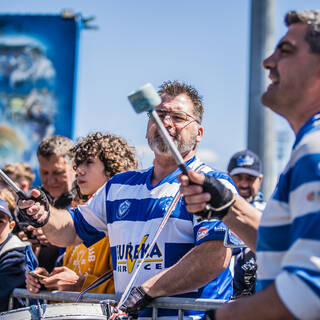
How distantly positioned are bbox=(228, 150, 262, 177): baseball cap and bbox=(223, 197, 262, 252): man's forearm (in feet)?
9.31

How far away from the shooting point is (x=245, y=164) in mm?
5148

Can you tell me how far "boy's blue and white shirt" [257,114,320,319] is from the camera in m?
1.63

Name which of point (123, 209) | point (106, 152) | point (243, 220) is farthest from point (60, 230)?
point (243, 220)

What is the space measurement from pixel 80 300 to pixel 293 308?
5.37 ft

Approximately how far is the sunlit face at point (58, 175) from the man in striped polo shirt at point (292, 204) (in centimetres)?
279

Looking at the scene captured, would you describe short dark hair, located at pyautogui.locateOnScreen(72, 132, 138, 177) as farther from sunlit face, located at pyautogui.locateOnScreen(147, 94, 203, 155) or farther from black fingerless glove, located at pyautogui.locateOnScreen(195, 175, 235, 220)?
black fingerless glove, located at pyautogui.locateOnScreen(195, 175, 235, 220)

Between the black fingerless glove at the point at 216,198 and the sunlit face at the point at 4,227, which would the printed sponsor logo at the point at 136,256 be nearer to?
the black fingerless glove at the point at 216,198

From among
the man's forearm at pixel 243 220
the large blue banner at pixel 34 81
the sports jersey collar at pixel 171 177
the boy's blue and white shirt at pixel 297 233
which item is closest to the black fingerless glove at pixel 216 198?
the man's forearm at pixel 243 220

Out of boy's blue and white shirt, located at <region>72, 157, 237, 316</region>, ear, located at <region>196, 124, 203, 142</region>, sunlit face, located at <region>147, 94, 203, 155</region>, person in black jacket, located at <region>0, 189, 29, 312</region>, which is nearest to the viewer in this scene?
boy's blue and white shirt, located at <region>72, 157, 237, 316</region>

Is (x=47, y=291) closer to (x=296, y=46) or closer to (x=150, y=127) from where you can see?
(x=150, y=127)

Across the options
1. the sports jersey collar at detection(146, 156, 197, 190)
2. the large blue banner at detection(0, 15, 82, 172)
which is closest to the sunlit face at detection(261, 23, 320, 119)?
the sports jersey collar at detection(146, 156, 197, 190)

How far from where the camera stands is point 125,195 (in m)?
3.13

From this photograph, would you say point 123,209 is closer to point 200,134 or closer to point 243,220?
point 200,134

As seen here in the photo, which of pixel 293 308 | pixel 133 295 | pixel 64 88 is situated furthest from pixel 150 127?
pixel 64 88
